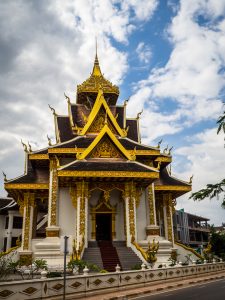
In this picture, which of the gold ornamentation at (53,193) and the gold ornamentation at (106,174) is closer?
the gold ornamentation at (106,174)

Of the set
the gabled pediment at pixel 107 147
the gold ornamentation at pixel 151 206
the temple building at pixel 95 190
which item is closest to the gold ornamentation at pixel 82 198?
the temple building at pixel 95 190

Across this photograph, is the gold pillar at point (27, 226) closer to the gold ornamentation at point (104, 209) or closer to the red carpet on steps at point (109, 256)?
the gold ornamentation at point (104, 209)

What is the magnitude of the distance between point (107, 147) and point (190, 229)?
42.5 m

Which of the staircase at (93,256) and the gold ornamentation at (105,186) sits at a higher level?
the gold ornamentation at (105,186)

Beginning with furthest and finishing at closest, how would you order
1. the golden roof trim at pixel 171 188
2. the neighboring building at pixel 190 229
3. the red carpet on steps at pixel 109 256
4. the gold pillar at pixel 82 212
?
the neighboring building at pixel 190 229, the golden roof trim at pixel 171 188, the gold pillar at pixel 82 212, the red carpet on steps at pixel 109 256

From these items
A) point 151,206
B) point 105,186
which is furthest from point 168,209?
point 105,186

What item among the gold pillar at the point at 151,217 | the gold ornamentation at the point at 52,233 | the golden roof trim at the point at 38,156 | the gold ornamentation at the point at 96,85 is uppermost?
the gold ornamentation at the point at 96,85

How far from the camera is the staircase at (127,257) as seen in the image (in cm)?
1636

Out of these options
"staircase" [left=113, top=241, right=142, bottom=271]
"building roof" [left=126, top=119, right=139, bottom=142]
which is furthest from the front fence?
"building roof" [left=126, top=119, right=139, bottom=142]

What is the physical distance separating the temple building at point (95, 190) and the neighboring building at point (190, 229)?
30.2 meters

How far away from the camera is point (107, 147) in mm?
21062

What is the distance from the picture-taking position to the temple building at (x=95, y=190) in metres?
18.6

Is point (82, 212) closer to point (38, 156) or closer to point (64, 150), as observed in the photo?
point (64, 150)

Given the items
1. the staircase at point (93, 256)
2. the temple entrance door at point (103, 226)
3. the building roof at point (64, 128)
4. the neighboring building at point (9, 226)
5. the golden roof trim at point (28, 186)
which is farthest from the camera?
the neighboring building at point (9, 226)
